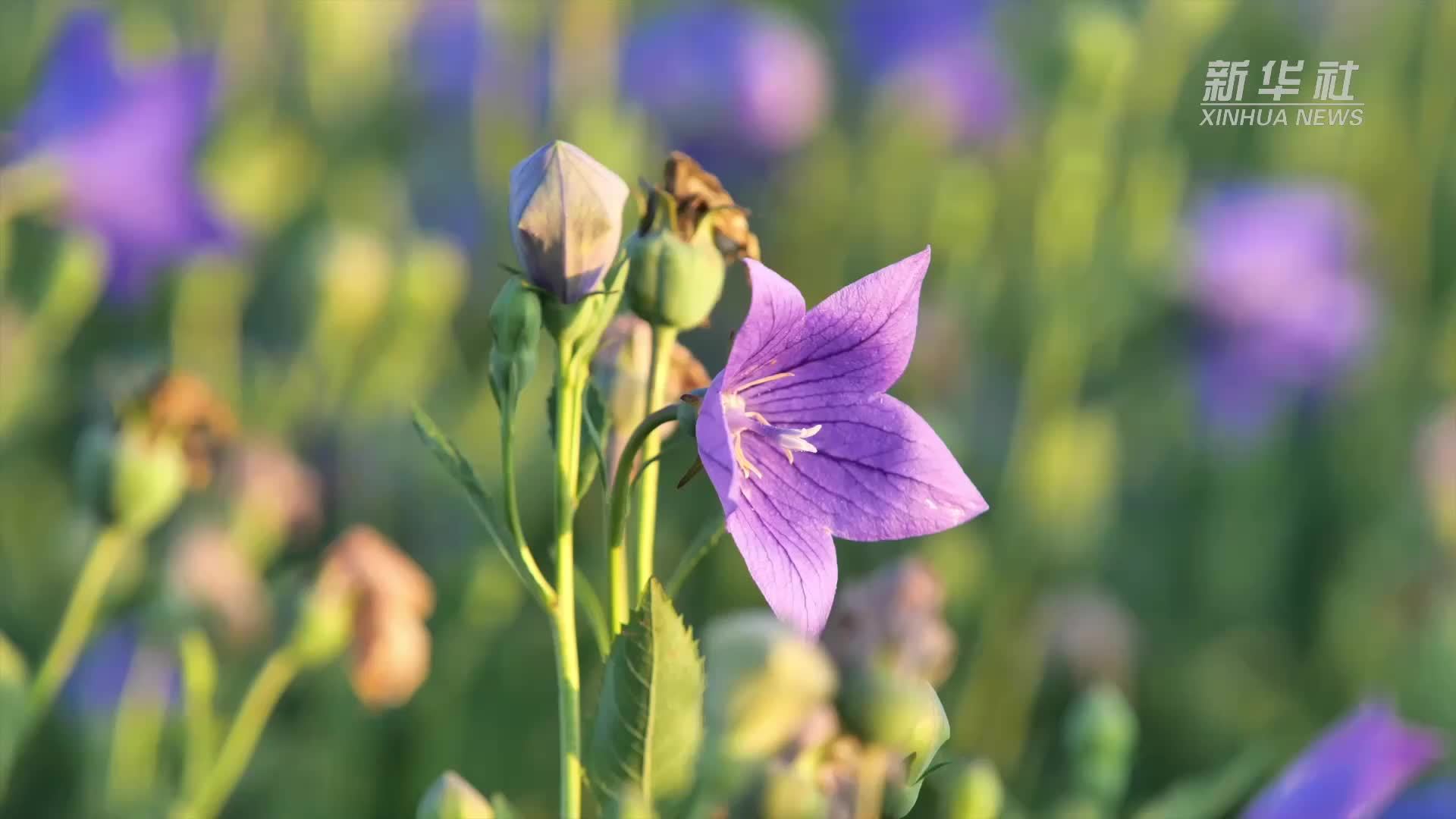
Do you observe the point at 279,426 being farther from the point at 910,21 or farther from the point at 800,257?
the point at 910,21

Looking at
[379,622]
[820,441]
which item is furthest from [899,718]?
[379,622]

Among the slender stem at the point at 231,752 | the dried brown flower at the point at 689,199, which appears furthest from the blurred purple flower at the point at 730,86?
the dried brown flower at the point at 689,199

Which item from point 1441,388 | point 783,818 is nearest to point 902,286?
point 783,818

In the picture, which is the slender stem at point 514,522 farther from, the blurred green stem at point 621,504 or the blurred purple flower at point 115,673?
the blurred purple flower at point 115,673

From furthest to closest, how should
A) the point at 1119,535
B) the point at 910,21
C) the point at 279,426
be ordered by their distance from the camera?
the point at 910,21 → the point at 1119,535 → the point at 279,426

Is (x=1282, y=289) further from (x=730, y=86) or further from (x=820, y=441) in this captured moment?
(x=820, y=441)
